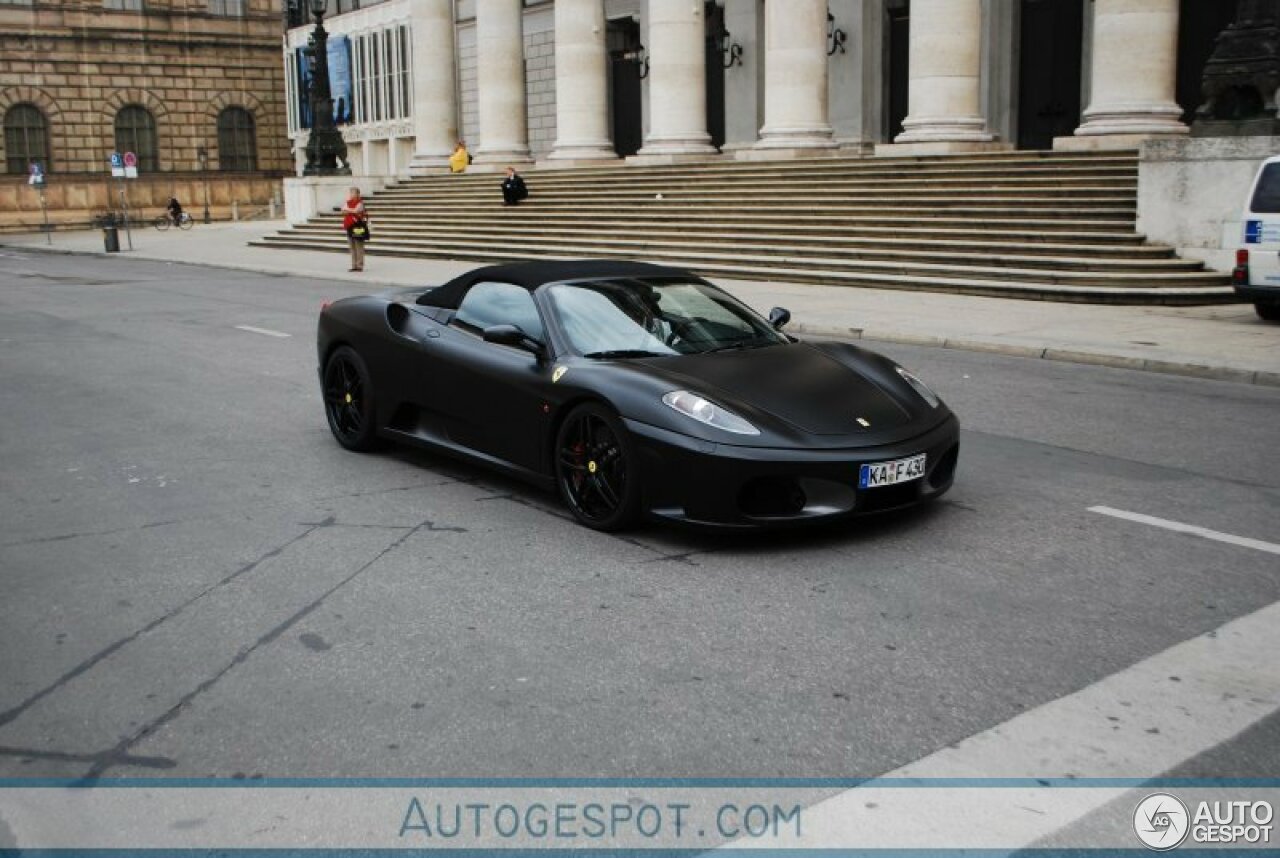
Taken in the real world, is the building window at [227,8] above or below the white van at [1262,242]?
above

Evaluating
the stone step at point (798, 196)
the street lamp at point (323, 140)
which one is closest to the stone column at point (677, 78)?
the stone step at point (798, 196)

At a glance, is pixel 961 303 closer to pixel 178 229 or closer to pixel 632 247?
pixel 632 247

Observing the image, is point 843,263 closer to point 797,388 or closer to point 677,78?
point 677,78

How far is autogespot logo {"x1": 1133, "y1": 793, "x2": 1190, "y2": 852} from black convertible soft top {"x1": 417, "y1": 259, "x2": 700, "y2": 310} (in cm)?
467

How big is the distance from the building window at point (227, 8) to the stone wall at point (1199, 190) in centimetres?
5510

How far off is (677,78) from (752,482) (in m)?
27.5

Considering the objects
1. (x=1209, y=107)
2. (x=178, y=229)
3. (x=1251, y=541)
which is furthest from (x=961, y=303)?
(x=178, y=229)

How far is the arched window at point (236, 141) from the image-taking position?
64625 mm

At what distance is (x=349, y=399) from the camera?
8836 mm

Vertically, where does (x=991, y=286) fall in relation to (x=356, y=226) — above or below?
below

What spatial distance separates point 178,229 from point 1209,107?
46.7m

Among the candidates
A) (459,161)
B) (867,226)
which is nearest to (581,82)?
(459,161)

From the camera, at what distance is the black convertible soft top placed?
25.5 ft

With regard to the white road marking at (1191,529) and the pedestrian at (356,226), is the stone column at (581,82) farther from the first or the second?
the white road marking at (1191,529)
